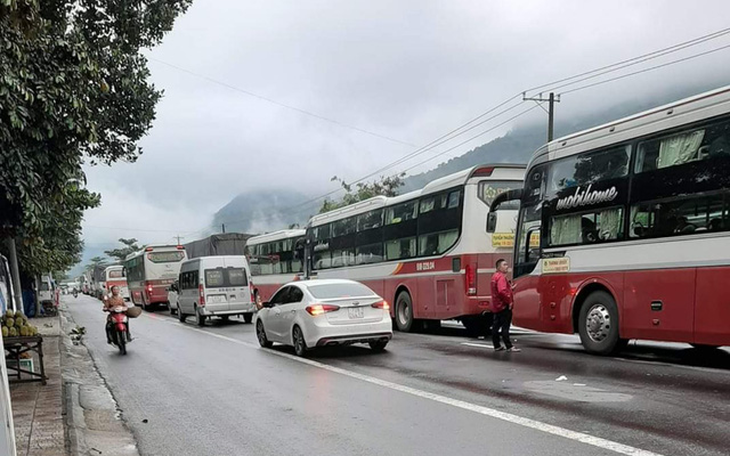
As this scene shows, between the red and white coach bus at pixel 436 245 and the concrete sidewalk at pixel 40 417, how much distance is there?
8.86 meters

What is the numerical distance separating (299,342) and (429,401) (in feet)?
17.6

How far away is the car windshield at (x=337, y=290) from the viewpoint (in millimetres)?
12562

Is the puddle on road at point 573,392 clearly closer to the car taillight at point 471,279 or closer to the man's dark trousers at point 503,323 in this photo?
the man's dark trousers at point 503,323

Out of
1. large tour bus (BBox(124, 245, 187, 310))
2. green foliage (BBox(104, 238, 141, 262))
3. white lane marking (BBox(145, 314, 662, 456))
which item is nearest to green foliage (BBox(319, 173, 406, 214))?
large tour bus (BBox(124, 245, 187, 310))

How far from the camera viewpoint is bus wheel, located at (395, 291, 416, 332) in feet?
58.0

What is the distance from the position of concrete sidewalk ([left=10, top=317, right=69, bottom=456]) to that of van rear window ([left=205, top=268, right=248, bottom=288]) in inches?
429

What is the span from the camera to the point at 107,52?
13297 millimetres

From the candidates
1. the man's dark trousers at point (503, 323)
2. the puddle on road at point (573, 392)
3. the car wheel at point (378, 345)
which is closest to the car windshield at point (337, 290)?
the car wheel at point (378, 345)

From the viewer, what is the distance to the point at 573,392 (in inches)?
312

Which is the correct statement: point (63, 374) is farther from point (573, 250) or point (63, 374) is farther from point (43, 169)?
point (573, 250)

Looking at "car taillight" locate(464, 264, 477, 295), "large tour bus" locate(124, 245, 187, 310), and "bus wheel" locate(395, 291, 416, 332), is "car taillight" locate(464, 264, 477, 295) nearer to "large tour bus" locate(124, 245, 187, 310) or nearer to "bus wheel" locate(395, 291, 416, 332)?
"bus wheel" locate(395, 291, 416, 332)

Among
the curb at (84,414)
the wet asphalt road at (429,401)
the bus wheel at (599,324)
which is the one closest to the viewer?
the wet asphalt road at (429,401)

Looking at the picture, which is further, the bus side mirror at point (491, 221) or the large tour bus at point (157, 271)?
the large tour bus at point (157, 271)

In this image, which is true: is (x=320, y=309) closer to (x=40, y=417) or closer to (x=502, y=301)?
(x=502, y=301)
